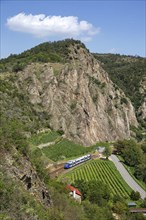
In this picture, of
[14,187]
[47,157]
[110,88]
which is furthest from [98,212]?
[110,88]

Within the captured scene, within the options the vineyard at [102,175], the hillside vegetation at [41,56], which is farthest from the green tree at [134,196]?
the hillside vegetation at [41,56]

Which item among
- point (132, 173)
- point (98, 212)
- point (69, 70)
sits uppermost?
point (69, 70)

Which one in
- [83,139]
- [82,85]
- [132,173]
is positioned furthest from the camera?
[82,85]

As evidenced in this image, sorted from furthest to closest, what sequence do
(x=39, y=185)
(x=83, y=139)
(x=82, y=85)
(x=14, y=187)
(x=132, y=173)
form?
(x=82, y=85)
(x=83, y=139)
(x=132, y=173)
(x=39, y=185)
(x=14, y=187)

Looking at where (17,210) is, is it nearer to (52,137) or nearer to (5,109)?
(5,109)

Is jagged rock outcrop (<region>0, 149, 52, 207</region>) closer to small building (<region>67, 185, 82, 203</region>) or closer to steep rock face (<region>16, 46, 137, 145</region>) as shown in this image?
small building (<region>67, 185, 82, 203</region>)

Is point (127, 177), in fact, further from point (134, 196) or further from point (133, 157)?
point (134, 196)
